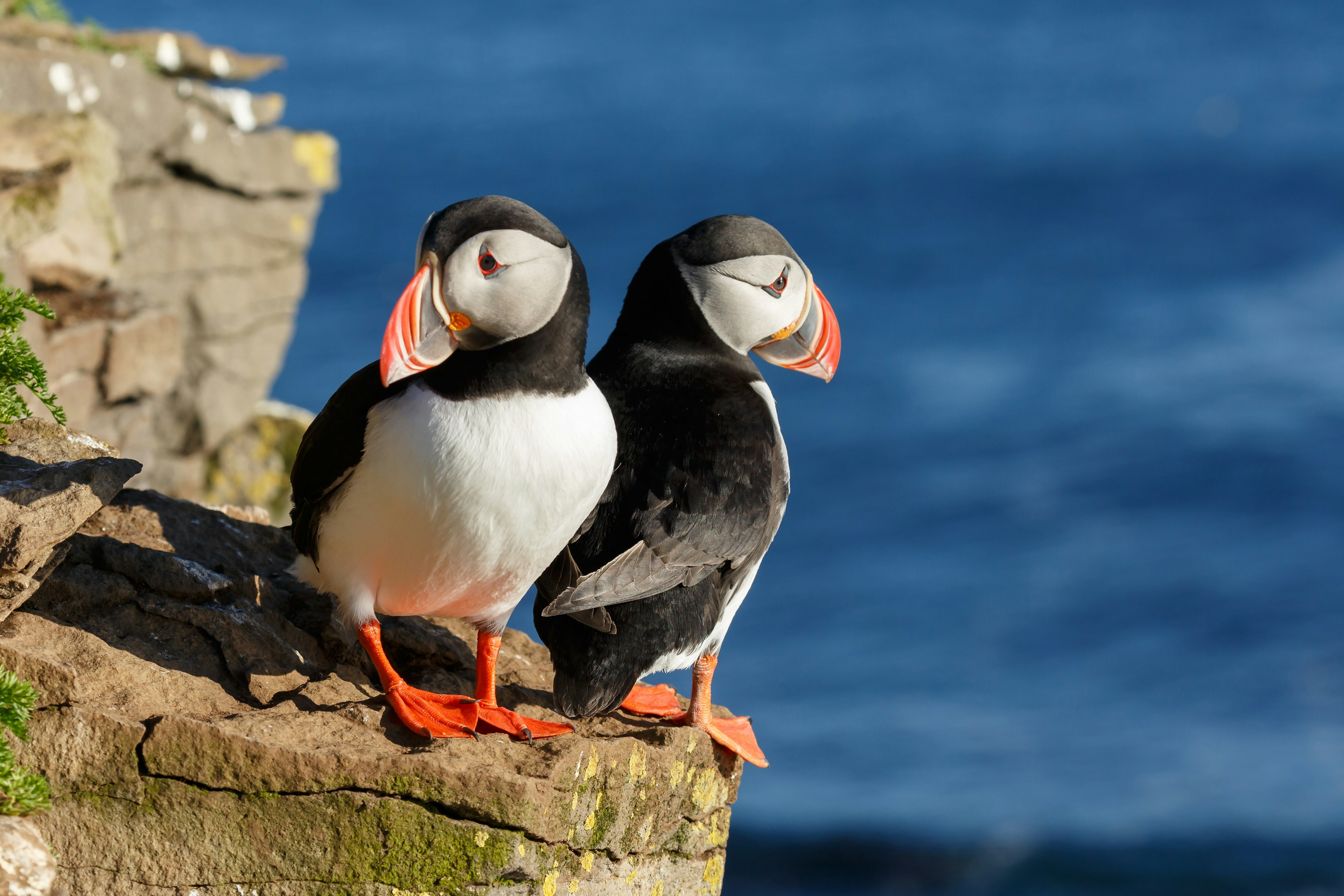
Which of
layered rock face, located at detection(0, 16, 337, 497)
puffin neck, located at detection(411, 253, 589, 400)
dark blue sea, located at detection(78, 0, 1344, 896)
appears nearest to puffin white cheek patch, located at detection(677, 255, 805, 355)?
puffin neck, located at detection(411, 253, 589, 400)

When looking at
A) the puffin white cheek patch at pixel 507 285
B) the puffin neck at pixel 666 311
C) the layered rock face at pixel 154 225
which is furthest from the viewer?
the layered rock face at pixel 154 225

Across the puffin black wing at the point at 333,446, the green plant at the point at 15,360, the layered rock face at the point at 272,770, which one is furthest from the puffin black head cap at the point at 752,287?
the green plant at the point at 15,360

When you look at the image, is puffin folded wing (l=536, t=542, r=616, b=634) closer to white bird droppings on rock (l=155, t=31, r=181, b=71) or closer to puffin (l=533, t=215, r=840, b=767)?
puffin (l=533, t=215, r=840, b=767)

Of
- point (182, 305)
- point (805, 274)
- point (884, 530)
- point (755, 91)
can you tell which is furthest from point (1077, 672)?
point (755, 91)

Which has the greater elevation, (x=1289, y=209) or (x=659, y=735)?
(x=1289, y=209)

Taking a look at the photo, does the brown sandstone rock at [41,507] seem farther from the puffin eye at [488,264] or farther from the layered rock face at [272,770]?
the puffin eye at [488,264]

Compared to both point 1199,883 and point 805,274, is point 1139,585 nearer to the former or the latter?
point 1199,883

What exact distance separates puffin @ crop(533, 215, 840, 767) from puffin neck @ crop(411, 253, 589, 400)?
0.54 m

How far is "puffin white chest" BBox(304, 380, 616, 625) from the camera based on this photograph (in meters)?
3.72

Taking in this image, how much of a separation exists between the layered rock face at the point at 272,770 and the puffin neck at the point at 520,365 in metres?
0.98

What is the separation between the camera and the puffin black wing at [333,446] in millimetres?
3898

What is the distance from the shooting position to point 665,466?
14.1 ft

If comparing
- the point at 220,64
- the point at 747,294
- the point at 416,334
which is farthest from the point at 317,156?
the point at 416,334

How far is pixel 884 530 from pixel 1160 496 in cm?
600
